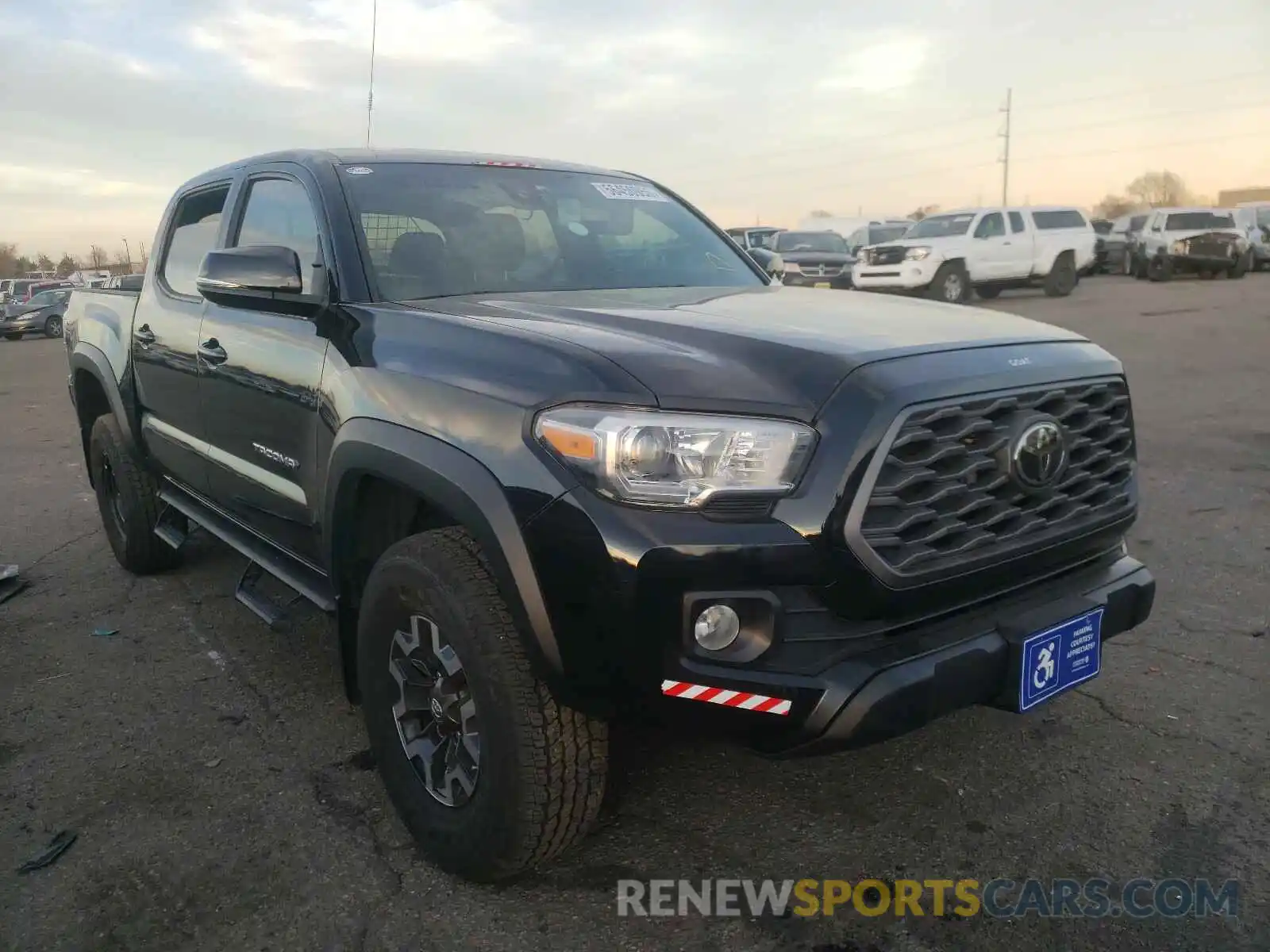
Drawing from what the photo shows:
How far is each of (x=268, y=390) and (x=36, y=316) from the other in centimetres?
3252

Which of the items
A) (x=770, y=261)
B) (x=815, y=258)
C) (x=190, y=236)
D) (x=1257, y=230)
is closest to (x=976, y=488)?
(x=770, y=261)

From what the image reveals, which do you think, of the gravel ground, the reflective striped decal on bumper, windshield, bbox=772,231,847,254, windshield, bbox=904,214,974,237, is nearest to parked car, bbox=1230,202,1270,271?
windshield, bbox=904,214,974,237

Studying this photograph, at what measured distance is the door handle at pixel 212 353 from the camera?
3.59 metres

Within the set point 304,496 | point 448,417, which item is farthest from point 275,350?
point 448,417

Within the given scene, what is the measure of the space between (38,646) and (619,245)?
2934 millimetres

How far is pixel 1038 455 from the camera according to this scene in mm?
2336

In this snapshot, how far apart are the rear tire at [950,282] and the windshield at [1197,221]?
27.6 ft

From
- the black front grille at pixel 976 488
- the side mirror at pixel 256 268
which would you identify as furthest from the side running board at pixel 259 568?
the black front grille at pixel 976 488

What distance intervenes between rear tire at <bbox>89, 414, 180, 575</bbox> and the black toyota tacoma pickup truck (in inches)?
71.7

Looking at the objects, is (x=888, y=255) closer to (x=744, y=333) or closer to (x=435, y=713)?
(x=744, y=333)

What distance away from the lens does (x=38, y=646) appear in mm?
4223

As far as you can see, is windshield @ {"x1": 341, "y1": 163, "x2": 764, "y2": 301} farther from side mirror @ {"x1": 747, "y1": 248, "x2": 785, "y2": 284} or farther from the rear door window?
the rear door window

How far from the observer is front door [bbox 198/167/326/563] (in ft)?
10.0

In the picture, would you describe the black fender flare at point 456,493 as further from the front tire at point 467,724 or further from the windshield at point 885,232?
the windshield at point 885,232
